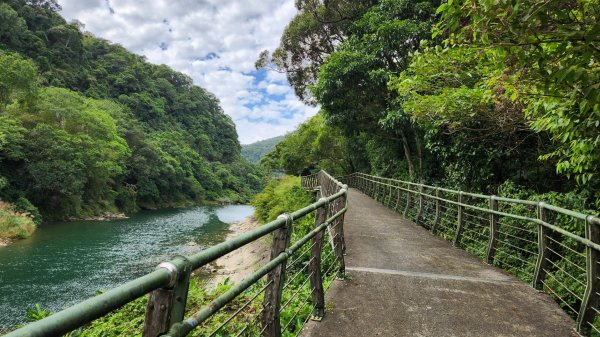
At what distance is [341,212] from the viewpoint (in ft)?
16.3

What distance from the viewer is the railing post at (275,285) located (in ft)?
8.69

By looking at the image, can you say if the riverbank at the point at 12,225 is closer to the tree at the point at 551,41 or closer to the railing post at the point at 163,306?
the railing post at the point at 163,306

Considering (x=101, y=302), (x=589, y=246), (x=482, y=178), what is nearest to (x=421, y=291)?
(x=589, y=246)

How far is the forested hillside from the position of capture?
31.1 metres

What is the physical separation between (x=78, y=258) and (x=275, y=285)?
21.1m

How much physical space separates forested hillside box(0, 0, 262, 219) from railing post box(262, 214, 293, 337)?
3203 cm

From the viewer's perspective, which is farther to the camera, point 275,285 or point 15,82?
point 15,82

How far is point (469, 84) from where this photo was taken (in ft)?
30.5

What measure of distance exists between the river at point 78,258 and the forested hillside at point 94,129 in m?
5.60

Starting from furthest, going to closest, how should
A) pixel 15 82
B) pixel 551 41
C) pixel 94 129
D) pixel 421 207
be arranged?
pixel 94 129, pixel 15 82, pixel 421 207, pixel 551 41

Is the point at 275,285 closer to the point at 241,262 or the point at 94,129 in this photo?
the point at 241,262

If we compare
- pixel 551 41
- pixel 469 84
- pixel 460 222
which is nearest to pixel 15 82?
pixel 469 84

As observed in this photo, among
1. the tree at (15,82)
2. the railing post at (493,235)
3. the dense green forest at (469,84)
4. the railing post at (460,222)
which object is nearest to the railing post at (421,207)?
the dense green forest at (469,84)

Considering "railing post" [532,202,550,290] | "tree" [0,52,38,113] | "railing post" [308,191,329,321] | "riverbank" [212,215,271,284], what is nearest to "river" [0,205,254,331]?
"riverbank" [212,215,271,284]
